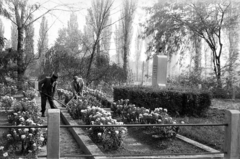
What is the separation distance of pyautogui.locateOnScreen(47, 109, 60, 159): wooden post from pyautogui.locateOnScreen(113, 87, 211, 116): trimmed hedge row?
7.56 metres

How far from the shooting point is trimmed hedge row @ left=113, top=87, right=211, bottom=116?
11188 millimetres

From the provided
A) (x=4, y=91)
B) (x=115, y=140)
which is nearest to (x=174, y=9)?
(x=4, y=91)

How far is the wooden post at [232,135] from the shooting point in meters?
4.36

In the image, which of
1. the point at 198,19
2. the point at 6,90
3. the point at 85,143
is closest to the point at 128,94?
the point at 85,143

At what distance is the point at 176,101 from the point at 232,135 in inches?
270

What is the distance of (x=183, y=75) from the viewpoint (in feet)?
76.2

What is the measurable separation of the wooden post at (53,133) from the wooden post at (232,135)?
2.58 metres

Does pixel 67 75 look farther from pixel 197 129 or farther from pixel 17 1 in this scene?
pixel 197 129

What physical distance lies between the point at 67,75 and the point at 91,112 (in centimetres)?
1552

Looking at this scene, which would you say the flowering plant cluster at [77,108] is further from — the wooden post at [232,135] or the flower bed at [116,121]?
the wooden post at [232,135]

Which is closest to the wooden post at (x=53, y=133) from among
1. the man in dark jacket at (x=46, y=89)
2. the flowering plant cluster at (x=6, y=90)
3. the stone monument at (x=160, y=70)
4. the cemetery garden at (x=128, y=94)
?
the cemetery garden at (x=128, y=94)

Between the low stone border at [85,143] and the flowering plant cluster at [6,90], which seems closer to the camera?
the low stone border at [85,143]

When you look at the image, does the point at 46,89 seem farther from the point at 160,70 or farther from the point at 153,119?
the point at 160,70

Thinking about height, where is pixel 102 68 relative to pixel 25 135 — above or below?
above
